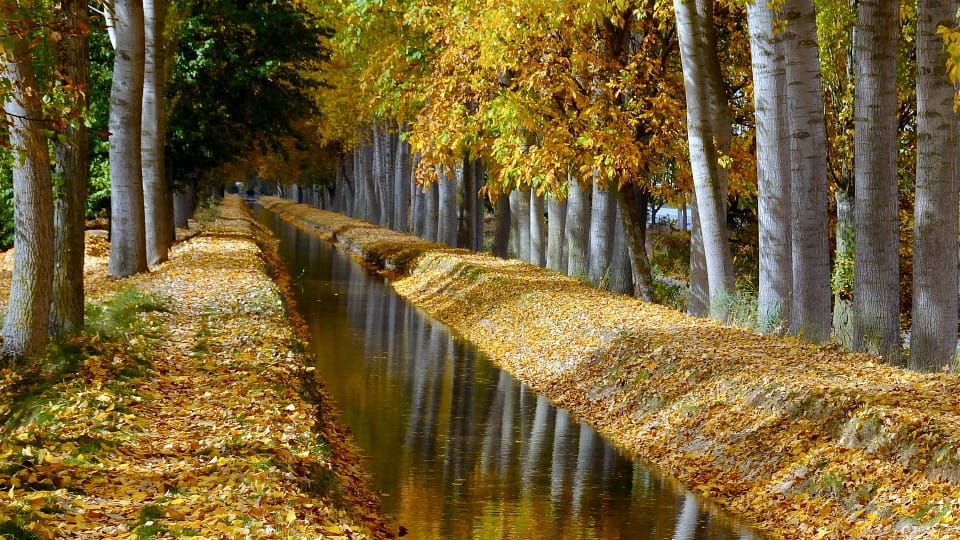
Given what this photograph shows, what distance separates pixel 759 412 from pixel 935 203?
3880mm

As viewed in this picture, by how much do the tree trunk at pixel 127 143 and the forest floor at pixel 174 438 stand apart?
5.19 metres

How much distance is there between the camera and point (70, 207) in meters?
12.9

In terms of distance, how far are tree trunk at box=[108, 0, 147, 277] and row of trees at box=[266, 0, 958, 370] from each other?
5317 mm

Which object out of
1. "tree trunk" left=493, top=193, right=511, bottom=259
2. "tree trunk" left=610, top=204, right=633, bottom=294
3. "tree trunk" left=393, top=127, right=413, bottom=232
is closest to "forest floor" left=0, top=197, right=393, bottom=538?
"tree trunk" left=610, top=204, right=633, bottom=294

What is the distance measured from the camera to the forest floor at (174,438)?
23.3 ft

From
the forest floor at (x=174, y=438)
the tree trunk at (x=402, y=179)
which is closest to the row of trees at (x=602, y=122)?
the forest floor at (x=174, y=438)

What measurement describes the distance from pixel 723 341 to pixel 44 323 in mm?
7603

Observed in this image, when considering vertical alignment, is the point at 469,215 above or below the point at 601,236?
above

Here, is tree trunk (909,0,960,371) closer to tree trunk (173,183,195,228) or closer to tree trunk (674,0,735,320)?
tree trunk (674,0,735,320)

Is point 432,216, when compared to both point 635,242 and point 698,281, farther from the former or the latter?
point 698,281

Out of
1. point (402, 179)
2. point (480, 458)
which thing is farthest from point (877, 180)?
point (402, 179)

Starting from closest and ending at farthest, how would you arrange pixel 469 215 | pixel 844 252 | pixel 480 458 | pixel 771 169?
1. pixel 480 458
2. pixel 771 169
3. pixel 844 252
4. pixel 469 215

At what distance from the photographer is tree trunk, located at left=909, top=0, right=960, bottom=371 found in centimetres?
1335

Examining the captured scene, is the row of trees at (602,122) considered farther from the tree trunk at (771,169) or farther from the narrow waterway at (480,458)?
the narrow waterway at (480,458)
